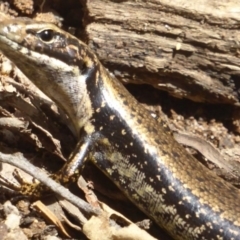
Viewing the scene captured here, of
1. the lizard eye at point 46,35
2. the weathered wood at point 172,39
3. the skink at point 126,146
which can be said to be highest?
the weathered wood at point 172,39

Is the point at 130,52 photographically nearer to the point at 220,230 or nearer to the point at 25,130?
the point at 25,130

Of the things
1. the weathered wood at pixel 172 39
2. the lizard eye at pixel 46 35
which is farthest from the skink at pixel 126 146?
the weathered wood at pixel 172 39

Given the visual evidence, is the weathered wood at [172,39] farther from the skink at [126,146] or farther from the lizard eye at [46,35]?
the lizard eye at [46,35]

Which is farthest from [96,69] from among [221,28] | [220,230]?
[220,230]

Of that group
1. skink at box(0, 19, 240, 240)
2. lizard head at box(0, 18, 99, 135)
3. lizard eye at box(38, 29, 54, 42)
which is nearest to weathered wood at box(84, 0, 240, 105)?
skink at box(0, 19, 240, 240)

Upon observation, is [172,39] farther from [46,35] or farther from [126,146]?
[46,35]

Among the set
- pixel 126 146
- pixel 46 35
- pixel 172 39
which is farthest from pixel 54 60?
pixel 172 39

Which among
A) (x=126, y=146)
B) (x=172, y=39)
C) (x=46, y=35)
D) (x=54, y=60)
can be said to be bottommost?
(x=126, y=146)

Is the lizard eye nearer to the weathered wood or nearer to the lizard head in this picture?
the lizard head

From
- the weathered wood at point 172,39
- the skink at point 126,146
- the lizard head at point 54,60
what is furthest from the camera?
the weathered wood at point 172,39
